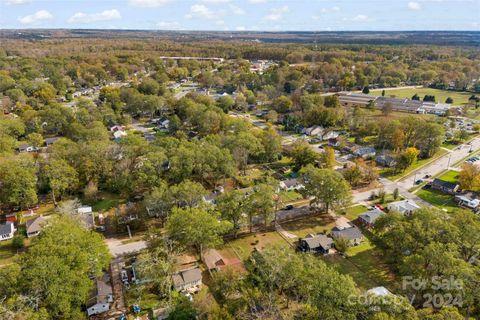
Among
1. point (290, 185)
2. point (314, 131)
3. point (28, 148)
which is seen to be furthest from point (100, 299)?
point (314, 131)

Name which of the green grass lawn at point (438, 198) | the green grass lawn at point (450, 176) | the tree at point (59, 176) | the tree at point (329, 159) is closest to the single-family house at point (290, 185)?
the tree at point (329, 159)

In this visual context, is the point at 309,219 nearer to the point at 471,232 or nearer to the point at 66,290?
the point at 471,232

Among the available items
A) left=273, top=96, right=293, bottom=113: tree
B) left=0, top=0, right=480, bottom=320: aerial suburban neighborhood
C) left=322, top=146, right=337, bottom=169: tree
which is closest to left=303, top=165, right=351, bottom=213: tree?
left=0, top=0, right=480, bottom=320: aerial suburban neighborhood

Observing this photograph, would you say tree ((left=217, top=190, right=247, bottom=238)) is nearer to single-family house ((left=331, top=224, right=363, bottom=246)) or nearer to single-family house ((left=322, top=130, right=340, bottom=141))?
single-family house ((left=331, top=224, right=363, bottom=246))

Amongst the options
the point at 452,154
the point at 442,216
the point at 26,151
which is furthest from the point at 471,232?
the point at 26,151

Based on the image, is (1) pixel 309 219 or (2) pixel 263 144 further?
(2) pixel 263 144

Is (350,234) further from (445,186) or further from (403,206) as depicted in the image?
(445,186)

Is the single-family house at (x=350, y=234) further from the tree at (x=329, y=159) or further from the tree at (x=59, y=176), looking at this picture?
the tree at (x=59, y=176)
